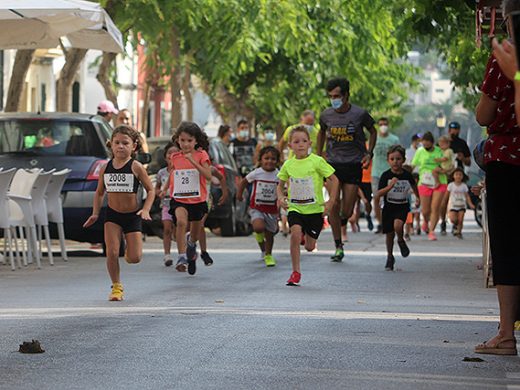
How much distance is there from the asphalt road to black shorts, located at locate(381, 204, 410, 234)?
0.51 meters

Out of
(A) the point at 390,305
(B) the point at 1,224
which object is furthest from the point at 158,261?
(A) the point at 390,305

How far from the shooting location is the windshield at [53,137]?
64.7 feet

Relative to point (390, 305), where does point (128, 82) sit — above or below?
above

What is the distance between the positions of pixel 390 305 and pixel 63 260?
695 cm

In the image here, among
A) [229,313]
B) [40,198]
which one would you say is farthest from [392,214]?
[229,313]

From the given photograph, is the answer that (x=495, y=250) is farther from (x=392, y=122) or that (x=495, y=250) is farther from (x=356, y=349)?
(x=392, y=122)

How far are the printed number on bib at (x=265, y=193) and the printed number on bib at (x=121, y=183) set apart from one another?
447cm

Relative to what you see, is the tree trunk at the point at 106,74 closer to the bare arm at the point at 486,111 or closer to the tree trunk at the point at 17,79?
the tree trunk at the point at 17,79

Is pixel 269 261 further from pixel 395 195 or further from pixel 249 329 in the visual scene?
pixel 249 329

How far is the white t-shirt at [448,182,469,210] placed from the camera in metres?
28.8

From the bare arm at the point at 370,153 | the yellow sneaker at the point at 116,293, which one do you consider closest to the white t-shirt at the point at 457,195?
the bare arm at the point at 370,153

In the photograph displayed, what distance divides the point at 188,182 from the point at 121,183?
3124mm

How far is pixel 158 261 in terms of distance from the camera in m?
19.3

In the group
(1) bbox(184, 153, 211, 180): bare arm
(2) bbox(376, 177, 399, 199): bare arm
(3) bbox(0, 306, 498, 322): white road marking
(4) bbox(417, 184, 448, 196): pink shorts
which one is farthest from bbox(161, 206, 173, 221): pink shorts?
(4) bbox(417, 184, 448, 196): pink shorts
